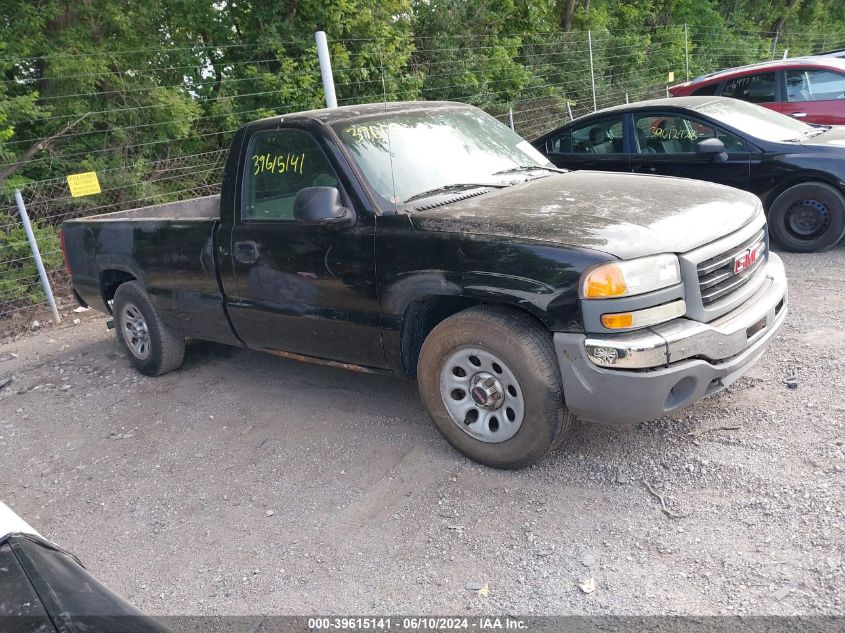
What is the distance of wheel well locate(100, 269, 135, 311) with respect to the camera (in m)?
6.17

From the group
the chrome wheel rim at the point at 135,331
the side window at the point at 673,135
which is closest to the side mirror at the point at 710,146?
the side window at the point at 673,135

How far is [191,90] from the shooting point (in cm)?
1009

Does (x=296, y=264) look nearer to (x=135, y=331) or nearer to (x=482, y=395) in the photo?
(x=482, y=395)

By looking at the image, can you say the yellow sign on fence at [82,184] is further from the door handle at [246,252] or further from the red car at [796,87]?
the red car at [796,87]

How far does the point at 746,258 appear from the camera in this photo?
3967mm

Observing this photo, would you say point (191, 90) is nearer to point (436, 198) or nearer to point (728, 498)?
point (436, 198)

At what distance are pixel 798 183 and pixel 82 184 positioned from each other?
7346 mm

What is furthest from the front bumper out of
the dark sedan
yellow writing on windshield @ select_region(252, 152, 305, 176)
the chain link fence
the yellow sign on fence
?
the chain link fence

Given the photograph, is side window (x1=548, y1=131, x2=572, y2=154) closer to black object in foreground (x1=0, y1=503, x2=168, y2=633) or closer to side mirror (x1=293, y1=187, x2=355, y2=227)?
side mirror (x1=293, y1=187, x2=355, y2=227)

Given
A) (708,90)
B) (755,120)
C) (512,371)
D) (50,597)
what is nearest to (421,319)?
(512,371)

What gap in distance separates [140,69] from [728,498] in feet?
28.9

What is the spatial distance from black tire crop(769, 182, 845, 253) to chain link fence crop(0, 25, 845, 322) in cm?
541

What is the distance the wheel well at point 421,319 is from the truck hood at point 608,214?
0.41 metres

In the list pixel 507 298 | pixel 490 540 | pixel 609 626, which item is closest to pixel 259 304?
pixel 507 298
